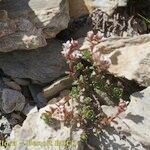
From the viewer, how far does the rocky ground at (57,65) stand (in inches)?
215

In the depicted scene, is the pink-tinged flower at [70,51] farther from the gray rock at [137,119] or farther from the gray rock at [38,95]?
the gray rock at [137,119]

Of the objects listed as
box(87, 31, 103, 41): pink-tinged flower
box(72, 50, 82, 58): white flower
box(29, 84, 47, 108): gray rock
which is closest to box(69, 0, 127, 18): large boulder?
box(87, 31, 103, 41): pink-tinged flower

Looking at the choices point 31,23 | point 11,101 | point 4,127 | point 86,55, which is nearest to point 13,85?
point 11,101

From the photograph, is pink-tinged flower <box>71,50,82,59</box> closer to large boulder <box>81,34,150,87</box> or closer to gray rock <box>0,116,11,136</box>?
large boulder <box>81,34,150,87</box>

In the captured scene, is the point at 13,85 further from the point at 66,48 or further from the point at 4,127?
the point at 66,48

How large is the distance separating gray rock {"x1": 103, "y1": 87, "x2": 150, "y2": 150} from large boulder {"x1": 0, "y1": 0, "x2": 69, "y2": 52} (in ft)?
4.33

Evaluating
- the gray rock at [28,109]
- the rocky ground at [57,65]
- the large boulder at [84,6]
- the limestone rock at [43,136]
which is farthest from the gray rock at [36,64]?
the large boulder at [84,6]

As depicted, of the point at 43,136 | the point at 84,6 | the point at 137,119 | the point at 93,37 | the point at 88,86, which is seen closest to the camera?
the point at 137,119

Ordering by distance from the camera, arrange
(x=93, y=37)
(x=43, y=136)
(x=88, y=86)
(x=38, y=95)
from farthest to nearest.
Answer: (x=38, y=95) → (x=88, y=86) → (x=93, y=37) → (x=43, y=136)

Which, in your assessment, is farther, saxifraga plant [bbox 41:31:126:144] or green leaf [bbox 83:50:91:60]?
green leaf [bbox 83:50:91:60]

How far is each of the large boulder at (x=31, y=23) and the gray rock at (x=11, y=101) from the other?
0.56 meters

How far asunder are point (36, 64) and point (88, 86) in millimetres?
763

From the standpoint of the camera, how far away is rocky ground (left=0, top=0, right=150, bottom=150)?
5449mm

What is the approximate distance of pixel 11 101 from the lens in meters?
5.79
